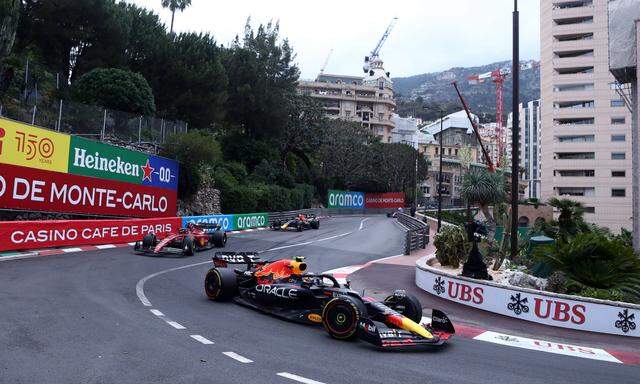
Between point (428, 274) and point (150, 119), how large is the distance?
2261 centimetres

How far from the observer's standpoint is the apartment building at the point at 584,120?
68312 millimetres

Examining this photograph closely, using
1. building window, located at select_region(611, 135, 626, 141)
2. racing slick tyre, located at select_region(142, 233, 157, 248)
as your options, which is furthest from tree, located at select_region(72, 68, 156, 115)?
building window, located at select_region(611, 135, 626, 141)

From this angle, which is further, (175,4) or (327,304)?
(175,4)

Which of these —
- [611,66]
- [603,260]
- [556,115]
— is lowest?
[603,260]

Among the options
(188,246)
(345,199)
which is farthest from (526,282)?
(345,199)

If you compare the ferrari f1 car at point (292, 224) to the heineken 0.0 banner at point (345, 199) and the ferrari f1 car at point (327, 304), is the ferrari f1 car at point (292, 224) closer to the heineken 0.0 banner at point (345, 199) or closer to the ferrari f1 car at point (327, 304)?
the ferrari f1 car at point (327, 304)

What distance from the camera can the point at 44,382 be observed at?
228 inches

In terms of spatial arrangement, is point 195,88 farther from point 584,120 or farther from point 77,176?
point 584,120

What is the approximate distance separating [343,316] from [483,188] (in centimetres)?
3292

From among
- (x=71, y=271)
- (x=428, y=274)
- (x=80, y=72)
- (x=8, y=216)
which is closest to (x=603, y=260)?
(x=428, y=274)

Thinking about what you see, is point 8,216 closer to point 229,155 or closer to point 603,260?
point 603,260

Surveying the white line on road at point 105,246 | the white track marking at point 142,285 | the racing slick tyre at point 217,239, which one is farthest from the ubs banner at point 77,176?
the white track marking at point 142,285

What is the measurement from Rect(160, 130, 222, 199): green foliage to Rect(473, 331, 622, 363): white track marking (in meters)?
25.2

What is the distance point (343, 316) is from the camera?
859 centimetres
